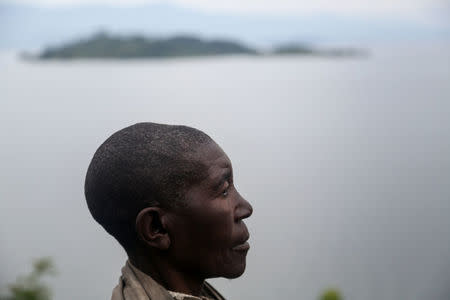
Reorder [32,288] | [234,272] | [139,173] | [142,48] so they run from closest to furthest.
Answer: [139,173], [234,272], [32,288], [142,48]

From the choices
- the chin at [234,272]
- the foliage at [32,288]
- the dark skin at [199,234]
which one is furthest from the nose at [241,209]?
the foliage at [32,288]

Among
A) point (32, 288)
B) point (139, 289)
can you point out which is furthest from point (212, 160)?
point (32, 288)


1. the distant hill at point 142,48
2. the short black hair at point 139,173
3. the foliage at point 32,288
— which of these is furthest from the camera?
the distant hill at point 142,48

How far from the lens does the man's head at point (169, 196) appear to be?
4.27 ft

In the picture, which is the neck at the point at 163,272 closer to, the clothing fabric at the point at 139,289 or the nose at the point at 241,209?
the clothing fabric at the point at 139,289

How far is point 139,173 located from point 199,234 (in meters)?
0.19

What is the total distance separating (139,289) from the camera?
133cm

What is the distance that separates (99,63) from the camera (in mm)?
Answer: 10828

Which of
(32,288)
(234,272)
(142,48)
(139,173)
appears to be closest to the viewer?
(139,173)

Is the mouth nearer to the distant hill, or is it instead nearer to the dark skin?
the dark skin

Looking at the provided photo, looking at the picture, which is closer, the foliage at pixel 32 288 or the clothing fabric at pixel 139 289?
the clothing fabric at pixel 139 289

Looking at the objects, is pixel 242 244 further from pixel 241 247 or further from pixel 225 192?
pixel 225 192

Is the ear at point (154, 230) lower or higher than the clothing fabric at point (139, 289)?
higher

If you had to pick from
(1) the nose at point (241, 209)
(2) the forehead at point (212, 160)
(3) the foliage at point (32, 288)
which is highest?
(2) the forehead at point (212, 160)
